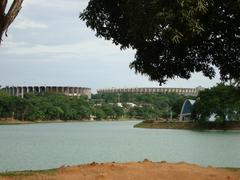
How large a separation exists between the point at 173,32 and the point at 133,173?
190 inches

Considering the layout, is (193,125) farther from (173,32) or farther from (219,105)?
(173,32)

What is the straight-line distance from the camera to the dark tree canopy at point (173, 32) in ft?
33.6

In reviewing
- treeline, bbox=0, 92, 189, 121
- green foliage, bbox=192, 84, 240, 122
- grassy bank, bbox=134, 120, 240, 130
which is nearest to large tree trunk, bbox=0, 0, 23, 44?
green foliage, bbox=192, 84, 240, 122

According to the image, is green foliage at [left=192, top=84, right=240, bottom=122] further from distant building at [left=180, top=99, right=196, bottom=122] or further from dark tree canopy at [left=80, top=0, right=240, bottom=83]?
dark tree canopy at [left=80, top=0, right=240, bottom=83]

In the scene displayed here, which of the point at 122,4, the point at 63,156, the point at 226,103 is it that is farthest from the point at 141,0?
the point at 226,103

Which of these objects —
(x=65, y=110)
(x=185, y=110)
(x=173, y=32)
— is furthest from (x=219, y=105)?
(x=173, y=32)

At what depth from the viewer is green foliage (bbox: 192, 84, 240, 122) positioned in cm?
9684

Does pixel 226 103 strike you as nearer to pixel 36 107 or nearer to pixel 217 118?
pixel 217 118

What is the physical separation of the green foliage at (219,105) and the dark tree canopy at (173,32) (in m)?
82.3

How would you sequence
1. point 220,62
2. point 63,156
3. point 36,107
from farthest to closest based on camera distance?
1. point 36,107
2. point 63,156
3. point 220,62

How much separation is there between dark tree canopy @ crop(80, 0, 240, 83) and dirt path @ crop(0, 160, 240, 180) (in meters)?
2.50

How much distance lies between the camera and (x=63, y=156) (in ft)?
125

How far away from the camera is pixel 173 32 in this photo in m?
10.3

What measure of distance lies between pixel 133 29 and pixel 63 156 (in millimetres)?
28190
